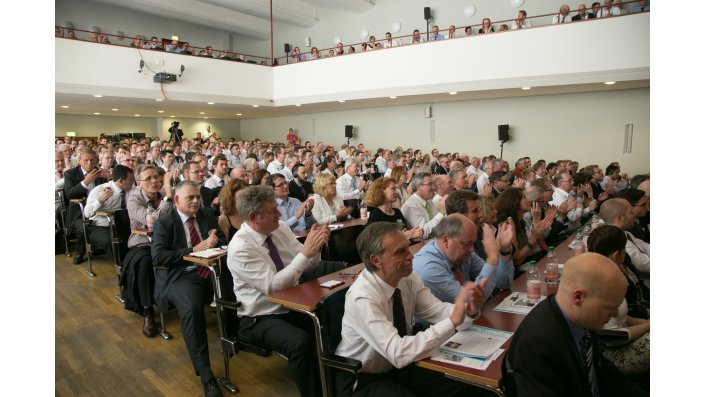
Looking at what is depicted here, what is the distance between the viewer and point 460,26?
15008 millimetres

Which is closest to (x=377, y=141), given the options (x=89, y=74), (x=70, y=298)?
(x=89, y=74)

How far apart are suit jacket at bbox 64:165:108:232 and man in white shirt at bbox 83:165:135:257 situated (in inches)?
26.8

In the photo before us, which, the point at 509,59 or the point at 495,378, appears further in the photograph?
the point at 509,59

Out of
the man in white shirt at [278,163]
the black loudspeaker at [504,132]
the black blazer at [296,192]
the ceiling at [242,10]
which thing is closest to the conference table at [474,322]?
the black blazer at [296,192]

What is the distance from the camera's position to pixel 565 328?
5.13 feet

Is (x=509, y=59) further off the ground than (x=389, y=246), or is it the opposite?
(x=509, y=59)

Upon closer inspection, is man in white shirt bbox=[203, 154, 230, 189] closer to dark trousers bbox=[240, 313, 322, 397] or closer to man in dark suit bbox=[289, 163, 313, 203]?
man in dark suit bbox=[289, 163, 313, 203]

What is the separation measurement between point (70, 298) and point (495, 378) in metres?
4.39

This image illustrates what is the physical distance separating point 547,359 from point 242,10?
61.2 ft

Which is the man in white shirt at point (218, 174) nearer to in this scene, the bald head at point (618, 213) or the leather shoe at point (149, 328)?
the leather shoe at point (149, 328)

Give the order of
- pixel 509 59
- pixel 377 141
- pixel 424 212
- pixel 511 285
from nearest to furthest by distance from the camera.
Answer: pixel 511 285 → pixel 424 212 → pixel 509 59 → pixel 377 141

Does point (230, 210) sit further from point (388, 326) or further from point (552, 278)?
point (552, 278)

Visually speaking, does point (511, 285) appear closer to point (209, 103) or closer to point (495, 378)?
point (495, 378)

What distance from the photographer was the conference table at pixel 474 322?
5.58 feet
